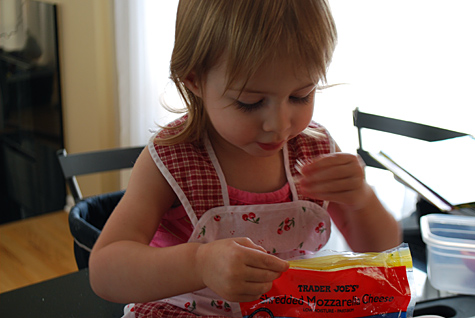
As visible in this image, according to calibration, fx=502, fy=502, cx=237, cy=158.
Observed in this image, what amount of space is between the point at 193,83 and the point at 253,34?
0.15m

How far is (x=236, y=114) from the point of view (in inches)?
25.3

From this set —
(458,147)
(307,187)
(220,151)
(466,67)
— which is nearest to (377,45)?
(466,67)

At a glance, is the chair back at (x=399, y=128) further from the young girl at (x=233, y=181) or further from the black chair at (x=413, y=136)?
the young girl at (x=233, y=181)

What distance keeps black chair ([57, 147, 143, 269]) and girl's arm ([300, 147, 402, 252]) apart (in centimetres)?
51

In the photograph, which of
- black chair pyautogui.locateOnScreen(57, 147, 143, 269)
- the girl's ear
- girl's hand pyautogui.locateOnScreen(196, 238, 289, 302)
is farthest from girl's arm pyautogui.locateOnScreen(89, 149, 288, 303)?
black chair pyautogui.locateOnScreen(57, 147, 143, 269)

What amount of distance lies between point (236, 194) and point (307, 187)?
16 cm

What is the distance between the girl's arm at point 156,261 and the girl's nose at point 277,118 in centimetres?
15

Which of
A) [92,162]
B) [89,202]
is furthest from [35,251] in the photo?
[89,202]

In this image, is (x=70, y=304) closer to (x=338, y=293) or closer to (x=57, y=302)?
(x=57, y=302)

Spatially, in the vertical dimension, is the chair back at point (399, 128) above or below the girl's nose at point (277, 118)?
below

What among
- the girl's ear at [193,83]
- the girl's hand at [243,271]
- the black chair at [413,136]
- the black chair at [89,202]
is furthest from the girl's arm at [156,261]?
the black chair at [413,136]

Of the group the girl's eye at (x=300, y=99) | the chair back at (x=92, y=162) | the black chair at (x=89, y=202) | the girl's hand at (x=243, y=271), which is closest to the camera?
the girl's hand at (x=243, y=271)

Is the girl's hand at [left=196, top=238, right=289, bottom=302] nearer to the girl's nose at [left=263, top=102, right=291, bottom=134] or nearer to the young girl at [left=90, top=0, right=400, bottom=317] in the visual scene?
the young girl at [left=90, top=0, right=400, bottom=317]

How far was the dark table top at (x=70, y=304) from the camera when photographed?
0.70m
